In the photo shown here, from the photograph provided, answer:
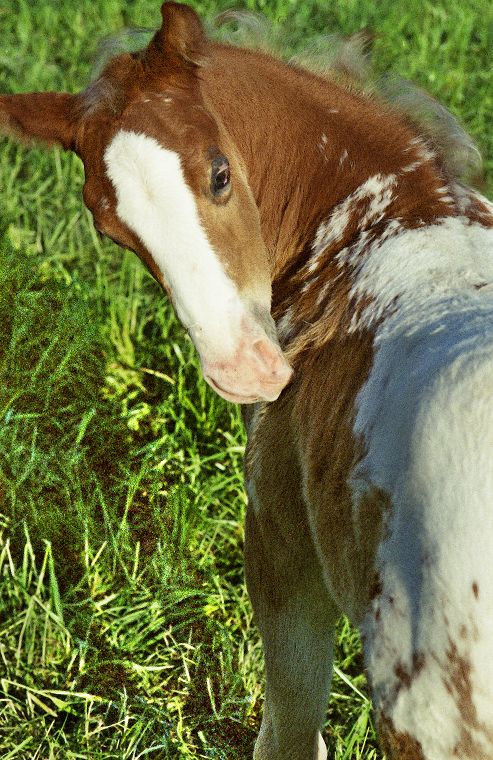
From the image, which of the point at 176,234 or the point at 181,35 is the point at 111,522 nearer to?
the point at 176,234

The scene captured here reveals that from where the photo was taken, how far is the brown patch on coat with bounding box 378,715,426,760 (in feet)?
5.18

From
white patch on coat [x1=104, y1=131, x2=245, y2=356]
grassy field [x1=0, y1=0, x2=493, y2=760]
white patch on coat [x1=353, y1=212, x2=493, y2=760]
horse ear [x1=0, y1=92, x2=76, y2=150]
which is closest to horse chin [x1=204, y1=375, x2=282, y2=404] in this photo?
white patch on coat [x1=104, y1=131, x2=245, y2=356]

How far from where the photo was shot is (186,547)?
10.7ft

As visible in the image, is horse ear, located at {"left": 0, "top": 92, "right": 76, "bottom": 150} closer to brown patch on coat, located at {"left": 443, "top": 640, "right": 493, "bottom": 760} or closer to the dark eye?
the dark eye

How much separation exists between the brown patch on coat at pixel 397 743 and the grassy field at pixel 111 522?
3.51 ft

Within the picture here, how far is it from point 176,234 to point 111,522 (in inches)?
54.0

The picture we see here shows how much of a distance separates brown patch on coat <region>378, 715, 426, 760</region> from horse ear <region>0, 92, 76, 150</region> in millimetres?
1529

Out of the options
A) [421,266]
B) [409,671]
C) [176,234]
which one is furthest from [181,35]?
[409,671]

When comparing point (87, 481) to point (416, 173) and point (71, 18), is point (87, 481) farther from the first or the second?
point (71, 18)

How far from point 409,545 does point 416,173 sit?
1066 millimetres

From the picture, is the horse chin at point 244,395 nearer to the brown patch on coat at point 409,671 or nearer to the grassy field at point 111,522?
the brown patch on coat at point 409,671

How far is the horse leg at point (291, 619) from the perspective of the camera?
2232 millimetres

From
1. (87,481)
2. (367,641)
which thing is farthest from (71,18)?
(367,641)

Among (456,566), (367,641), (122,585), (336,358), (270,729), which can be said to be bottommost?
(122,585)
